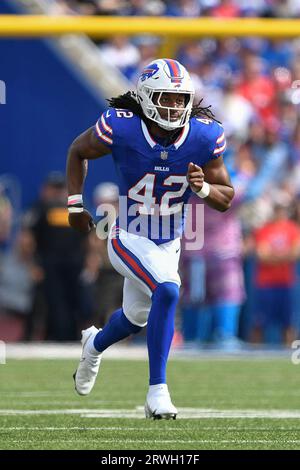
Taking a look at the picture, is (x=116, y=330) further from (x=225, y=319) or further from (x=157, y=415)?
(x=225, y=319)

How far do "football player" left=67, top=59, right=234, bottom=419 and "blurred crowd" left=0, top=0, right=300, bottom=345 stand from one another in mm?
4746

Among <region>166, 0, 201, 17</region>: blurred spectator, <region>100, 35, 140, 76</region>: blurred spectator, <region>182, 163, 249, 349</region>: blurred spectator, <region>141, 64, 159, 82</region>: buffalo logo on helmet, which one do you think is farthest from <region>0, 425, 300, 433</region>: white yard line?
<region>166, 0, 201, 17</region>: blurred spectator

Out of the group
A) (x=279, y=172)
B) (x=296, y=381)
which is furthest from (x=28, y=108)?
(x=296, y=381)

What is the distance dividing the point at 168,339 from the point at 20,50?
23.3 ft

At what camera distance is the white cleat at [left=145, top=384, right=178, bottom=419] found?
548cm

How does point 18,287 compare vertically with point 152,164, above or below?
above

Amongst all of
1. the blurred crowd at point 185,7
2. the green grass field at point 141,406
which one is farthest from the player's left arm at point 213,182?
the blurred crowd at point 185,7

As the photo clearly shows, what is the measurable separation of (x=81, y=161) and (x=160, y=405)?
48.5 inches

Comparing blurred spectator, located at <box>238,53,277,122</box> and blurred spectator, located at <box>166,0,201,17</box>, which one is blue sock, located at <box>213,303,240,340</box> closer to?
blurred spectator, located at <box>238,53,277,122</box>

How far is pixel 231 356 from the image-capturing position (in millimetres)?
10391

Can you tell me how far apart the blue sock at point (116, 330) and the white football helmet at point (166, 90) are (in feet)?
3.07

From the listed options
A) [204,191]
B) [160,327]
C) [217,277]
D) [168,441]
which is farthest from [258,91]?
[168,441]

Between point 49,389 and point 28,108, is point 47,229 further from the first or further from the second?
point 49,389

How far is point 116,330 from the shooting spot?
5.98 m
